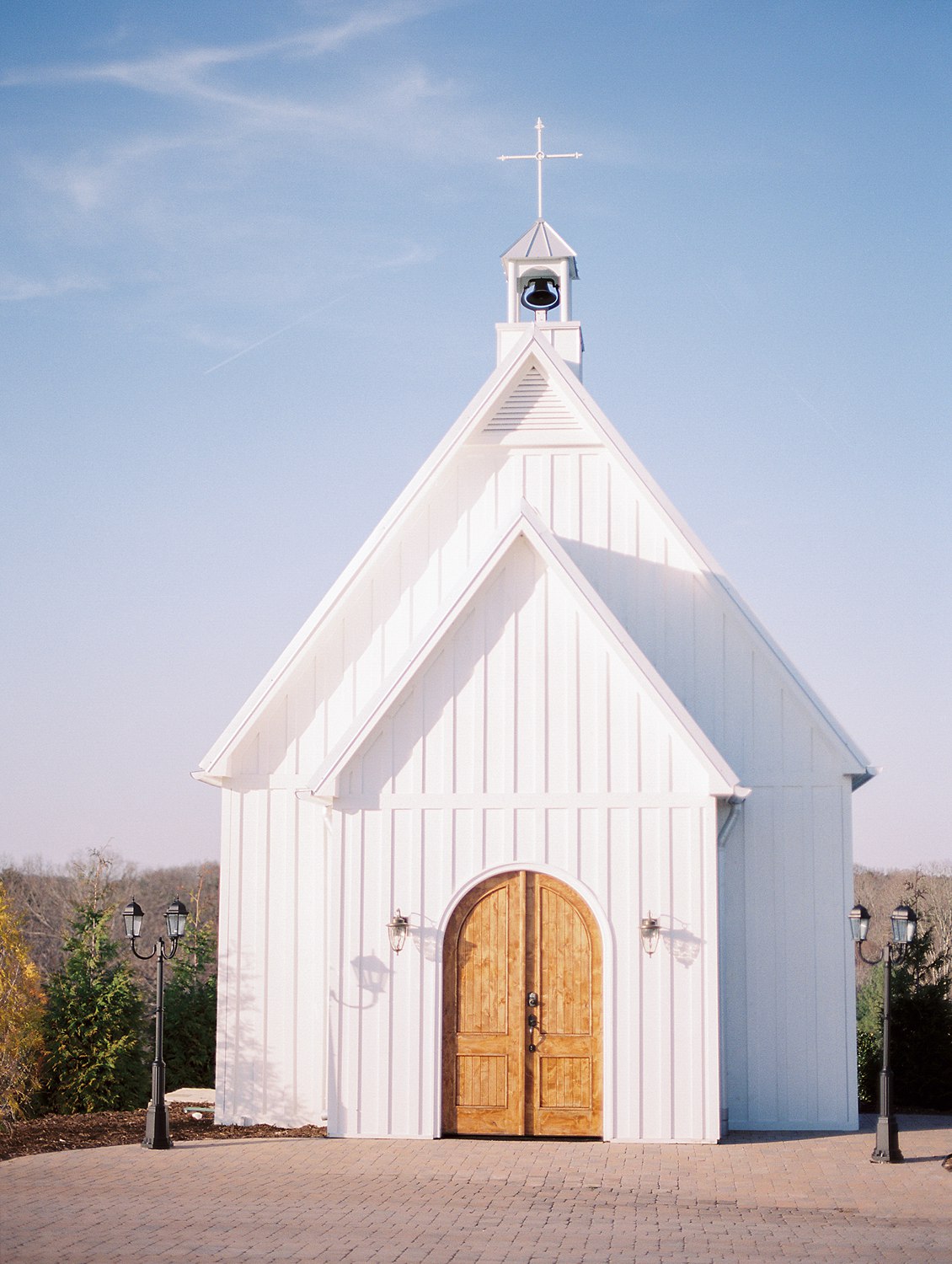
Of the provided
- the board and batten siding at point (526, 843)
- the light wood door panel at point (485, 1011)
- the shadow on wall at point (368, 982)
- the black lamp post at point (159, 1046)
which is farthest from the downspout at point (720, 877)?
the black lamp post at point (159, 1046)

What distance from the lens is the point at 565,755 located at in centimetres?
1420

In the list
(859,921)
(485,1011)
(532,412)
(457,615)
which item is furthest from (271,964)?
(532,412)

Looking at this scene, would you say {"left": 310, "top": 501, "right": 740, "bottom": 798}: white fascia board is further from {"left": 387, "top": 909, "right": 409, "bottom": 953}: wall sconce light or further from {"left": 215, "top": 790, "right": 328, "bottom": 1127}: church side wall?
{"left": 215, "top": 790, "right": 328, "bottom": 1127}: church side wall

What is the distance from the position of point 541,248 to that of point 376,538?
6077 millimetres

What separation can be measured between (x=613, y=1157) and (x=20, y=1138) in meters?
7.00

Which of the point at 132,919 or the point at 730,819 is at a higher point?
the point at 730,819

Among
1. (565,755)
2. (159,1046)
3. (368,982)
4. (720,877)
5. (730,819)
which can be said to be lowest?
(159,1046)

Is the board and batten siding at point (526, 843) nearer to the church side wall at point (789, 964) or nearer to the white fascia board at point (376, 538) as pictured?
the church side wall at point (789, 964)

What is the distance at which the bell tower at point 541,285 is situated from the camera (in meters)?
18.8

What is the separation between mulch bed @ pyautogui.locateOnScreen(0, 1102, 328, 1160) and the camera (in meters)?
14.2

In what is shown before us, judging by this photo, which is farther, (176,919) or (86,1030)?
(86,1030)

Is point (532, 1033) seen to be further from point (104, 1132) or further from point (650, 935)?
point (104, 1132)

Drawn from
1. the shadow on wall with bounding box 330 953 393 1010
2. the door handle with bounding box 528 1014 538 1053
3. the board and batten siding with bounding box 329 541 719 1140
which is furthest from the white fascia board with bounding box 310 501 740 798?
the door handle with bounding box 528 1014 538 1053

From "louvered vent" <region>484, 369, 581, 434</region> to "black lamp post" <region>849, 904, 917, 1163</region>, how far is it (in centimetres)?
737
